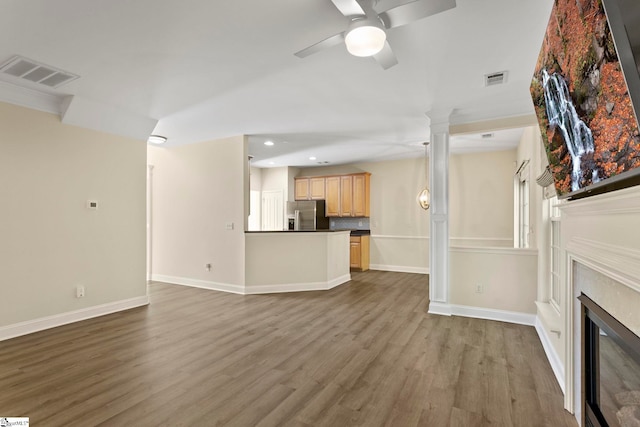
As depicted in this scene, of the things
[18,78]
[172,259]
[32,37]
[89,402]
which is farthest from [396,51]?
[172,259]

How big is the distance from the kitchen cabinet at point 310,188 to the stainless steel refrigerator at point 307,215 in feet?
0.68

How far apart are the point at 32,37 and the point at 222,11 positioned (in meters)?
1.52

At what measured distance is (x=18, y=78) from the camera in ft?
9.62

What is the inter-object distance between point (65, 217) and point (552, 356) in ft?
17.0

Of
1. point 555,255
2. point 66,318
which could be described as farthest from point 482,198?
point 66,318

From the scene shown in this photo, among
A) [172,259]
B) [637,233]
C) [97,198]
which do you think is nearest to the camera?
[637,233]

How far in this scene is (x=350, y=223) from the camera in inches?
308

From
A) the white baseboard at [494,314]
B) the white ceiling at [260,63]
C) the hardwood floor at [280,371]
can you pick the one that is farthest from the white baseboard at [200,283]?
the white baseboard at [494,314]

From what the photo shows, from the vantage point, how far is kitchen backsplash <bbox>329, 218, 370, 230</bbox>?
25.0 ft

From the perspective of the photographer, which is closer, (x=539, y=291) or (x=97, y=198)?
(x=539, y=291)

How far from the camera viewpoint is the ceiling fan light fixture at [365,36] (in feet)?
5.98

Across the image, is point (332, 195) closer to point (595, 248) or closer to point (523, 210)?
point (523, 210)

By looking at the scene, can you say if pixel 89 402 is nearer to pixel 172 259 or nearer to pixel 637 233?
pixel 637 233

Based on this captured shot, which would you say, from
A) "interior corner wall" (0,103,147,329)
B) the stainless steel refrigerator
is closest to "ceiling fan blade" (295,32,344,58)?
"interior corner wall" (0,103,147,329)
